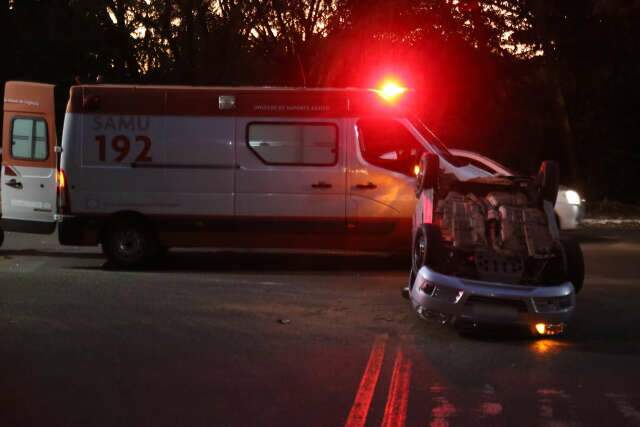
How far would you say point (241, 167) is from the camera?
14633mm

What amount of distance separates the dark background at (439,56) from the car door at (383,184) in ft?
39.7

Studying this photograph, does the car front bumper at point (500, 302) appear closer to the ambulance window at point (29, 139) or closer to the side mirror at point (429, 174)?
the side mirror at point (429, 174)

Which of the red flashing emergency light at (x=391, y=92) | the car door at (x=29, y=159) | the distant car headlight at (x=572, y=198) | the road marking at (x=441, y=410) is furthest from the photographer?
the distant car headlight at (x=572, y=198)

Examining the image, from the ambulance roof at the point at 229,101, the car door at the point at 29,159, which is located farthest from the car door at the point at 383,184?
the car door at the point at 29,159

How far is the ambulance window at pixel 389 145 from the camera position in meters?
14.5

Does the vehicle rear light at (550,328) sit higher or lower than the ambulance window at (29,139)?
lower

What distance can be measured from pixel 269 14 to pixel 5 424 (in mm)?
24001

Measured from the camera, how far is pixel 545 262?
33.0 feet

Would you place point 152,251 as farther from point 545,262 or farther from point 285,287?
point 545,262

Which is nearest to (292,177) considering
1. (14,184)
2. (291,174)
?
(291,174)

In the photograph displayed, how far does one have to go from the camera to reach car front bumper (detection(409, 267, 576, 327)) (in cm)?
968

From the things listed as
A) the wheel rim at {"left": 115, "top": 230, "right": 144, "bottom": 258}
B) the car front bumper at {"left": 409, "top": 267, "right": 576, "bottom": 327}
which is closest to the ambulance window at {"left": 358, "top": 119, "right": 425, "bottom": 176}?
the wheel rim at {"left": 115, "top": 230, "right": 144, "bottom": 258}

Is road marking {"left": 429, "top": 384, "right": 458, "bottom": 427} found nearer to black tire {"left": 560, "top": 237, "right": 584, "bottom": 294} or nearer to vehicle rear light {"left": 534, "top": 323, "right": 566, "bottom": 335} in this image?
vehicle rear light {"left": 534, "top": 323, "right": 566, "bottom": 335}

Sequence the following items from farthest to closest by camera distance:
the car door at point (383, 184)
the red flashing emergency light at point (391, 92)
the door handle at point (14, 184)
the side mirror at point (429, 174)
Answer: the door handle at point (14, 184) → the red flashing emergency light at point (391, 92) → the car door at point (383, 184) → the side mirror at point (429, 174)
